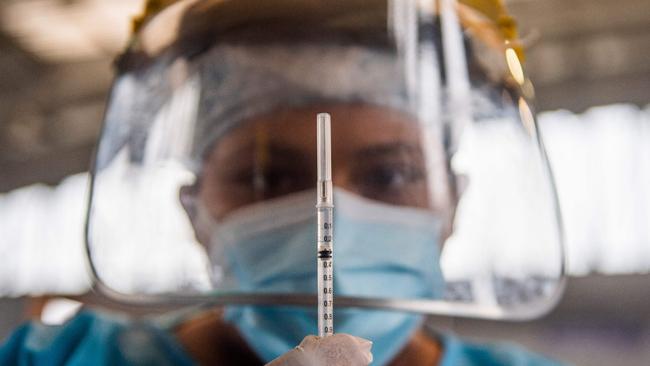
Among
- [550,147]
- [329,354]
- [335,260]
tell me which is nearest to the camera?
[329,354]

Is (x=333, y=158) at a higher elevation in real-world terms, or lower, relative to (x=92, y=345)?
higher

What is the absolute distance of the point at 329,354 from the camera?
0.51 meters

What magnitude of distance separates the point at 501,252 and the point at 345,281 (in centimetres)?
23

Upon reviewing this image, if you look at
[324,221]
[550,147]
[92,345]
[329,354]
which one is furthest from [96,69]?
[329,354]

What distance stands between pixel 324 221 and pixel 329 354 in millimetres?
129

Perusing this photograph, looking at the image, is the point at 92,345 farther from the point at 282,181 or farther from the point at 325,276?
the point at 325,276

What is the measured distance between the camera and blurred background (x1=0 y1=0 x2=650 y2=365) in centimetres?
437

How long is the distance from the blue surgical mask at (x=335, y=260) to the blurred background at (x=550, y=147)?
3.22m

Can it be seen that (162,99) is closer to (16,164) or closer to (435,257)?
(435,257)

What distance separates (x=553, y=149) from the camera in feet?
14.8

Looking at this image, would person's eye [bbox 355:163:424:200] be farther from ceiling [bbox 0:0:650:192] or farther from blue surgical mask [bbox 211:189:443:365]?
ceiling [bbox 0:0:650:192]

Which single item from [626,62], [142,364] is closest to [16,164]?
[626,62]

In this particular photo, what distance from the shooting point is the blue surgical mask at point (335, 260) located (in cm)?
89

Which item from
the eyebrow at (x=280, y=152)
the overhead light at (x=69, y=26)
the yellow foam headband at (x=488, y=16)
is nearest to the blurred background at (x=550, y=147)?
the overhead light at (x=69, y=26)
